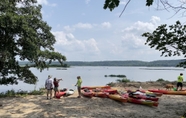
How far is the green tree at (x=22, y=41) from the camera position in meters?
12.1

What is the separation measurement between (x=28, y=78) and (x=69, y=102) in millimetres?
4322

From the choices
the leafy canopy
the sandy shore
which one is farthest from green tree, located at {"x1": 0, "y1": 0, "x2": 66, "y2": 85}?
the leafy canopy

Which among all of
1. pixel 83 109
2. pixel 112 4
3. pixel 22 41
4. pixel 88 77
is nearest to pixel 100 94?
pixel 83 109

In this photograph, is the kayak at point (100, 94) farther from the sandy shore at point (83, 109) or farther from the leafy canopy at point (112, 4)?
the leafy canopy at point (112, 4)

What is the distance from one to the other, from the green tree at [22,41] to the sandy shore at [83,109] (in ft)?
6.97

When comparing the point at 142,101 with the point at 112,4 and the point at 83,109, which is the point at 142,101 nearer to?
the point at 83,109

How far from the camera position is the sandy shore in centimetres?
1110

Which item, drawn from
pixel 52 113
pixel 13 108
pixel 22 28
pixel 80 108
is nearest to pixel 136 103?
pixel 80 108

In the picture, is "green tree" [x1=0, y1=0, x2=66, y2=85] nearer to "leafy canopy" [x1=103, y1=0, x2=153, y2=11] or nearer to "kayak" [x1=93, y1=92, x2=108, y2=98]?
"kayak" [x1=93, y1=92, x2=108, y2=98]

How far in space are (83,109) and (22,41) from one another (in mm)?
5583

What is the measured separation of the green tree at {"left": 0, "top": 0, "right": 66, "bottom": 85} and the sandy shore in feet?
6.97

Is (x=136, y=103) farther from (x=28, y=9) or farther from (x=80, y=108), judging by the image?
(x=28, y=9)

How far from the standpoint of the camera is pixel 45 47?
632 inches

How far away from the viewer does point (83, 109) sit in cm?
1209
